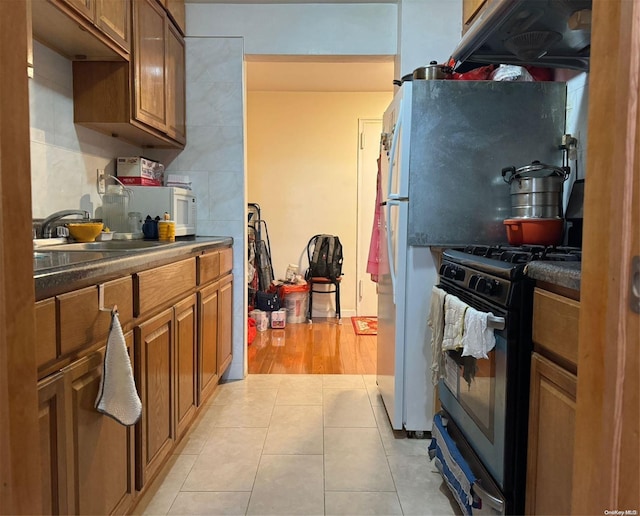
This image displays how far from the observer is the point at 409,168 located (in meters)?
1.96

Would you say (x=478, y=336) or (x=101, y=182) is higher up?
(x=101, y=182)

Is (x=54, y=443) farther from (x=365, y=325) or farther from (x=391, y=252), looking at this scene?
(x=365, y=325)

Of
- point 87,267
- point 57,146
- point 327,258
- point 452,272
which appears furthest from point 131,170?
point 327,258

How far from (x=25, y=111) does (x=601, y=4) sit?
27.4 inches

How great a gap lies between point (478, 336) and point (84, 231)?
1740 millimetres

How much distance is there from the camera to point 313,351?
3.48 meters

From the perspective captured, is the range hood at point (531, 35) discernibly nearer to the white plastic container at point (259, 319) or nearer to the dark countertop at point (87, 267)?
the dark countertop at point (87, 267)

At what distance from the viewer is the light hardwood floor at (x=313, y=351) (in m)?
3.06

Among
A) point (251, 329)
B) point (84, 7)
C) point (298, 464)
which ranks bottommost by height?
point (298, 464)

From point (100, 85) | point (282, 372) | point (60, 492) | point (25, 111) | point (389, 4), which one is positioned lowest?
point (282, 372)

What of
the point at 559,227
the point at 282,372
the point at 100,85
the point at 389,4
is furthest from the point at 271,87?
the point at 559,227

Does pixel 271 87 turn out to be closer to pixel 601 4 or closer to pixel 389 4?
pixel 389 4

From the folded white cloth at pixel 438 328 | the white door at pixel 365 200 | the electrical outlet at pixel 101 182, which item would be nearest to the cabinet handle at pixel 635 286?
the folded white cloth at pixel 438 328

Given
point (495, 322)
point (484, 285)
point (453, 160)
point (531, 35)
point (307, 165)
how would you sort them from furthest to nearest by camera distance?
1. point (307, 165)
2. point (453, 160)
3. point (531, 35)
4. point (484, 285)
5. point (495, 322)
